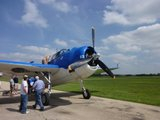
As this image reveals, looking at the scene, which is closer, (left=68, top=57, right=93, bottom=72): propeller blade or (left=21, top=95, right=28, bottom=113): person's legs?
(left=21, top=95, right=28, bottom=113): person's legs

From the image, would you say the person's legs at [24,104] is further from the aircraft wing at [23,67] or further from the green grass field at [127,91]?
the green grass field at [127,91]

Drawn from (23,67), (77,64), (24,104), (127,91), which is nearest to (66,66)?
(77,64)

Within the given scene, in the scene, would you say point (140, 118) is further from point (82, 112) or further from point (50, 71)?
point (50, 71)

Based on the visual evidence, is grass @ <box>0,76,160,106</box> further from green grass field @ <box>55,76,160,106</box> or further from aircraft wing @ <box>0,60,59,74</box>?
aircraft wing @ <box>0,60,59,74</box>

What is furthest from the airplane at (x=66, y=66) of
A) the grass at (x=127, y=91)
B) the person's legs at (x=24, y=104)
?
the grass at (x=127, y=91)

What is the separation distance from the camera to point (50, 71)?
1653 centimetres

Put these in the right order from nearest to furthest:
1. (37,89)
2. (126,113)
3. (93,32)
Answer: (126,113), (37,89), (93,32)

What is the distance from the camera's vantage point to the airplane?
14602 millimetres

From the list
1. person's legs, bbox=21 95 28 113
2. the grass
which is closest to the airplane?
person's legs, bbox=21 95 28 113

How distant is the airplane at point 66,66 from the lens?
575 inches

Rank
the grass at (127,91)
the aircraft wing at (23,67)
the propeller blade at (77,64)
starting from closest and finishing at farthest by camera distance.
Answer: the propeller blade at (77,64), the aircraft wing at (23,67), the grass at (127,91)

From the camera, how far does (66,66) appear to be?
15.7 m

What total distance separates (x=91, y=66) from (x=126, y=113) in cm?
422

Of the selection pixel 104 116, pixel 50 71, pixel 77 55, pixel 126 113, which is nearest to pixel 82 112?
pixel 104 116
